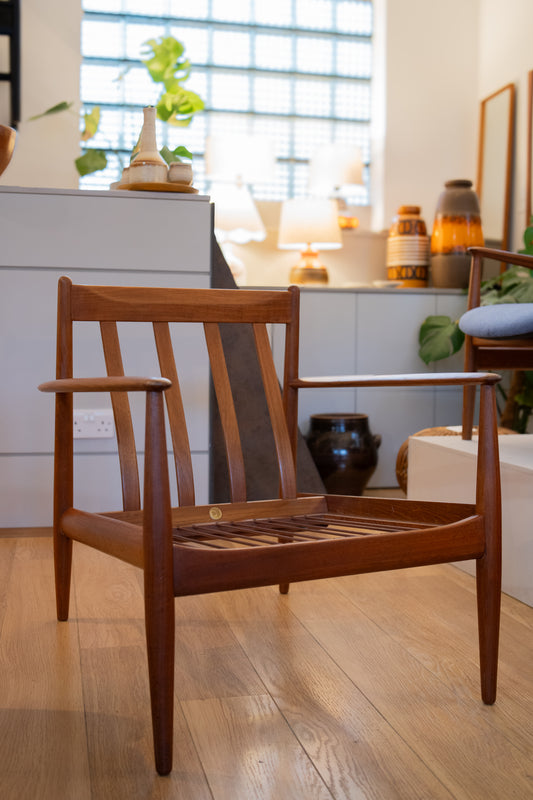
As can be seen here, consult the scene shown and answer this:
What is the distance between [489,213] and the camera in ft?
14.5

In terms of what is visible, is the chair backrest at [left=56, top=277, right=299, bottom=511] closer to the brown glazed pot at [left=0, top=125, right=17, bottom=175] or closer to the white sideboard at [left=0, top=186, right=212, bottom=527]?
the brown glazed pot at [left=0, top=125, right=17, bottom=175]

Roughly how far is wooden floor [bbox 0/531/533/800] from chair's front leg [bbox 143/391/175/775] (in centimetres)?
7

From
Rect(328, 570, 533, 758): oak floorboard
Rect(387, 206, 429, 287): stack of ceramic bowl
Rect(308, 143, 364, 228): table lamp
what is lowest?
Rect(328, 570, 533, 758): oak floorboard

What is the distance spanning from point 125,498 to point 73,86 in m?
3.42

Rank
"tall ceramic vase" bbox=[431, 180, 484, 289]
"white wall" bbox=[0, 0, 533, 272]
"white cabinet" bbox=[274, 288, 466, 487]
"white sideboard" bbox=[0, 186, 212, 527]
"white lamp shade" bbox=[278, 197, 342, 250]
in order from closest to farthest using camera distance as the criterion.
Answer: "white sideboard" bbox=[0, 186, 212, 527]
"white cabinet" bbox=[274, 288, 466, 487]
"tall ceramic vase" bbox=[431, 180, 484, 289]
"white lamp shade" bbox=[278, 197, 342, 250]
"white wall" bbox=[0, 0, 533, 272]

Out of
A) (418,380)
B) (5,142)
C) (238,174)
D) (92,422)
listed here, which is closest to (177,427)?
(418,380)

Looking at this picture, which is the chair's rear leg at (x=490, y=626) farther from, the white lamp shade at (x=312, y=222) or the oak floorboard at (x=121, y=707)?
the white lamp shade at (x=312, y=222)

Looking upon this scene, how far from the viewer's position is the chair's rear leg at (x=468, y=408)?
7.69 ft

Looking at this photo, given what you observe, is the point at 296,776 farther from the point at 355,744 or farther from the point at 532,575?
the point at 532,575

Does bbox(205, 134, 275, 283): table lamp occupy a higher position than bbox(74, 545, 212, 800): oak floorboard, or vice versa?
bbox(205, 134, 275, 283): table lamp

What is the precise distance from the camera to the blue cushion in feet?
6.63

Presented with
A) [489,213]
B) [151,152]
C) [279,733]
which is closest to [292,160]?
[489,213]

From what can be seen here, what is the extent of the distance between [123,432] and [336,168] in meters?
3.15

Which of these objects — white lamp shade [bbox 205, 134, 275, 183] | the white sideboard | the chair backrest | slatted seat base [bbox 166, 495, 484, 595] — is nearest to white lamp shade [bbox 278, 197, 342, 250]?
white lamp shade [bbox 205, 134, 275, 183]
